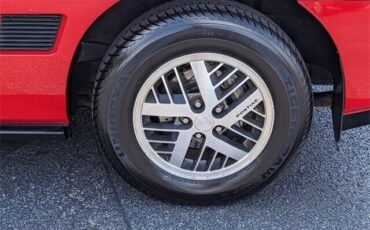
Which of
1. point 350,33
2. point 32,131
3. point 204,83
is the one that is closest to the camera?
point 350,33

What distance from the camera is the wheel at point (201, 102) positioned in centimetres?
240

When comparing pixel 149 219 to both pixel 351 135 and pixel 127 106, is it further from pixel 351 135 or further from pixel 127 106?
pixel 351 135

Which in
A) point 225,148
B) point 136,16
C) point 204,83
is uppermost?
point 136,16

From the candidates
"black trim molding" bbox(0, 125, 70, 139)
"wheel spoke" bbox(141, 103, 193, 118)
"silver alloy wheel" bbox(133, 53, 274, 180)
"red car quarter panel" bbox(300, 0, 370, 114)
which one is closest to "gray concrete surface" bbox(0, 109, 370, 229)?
"silver alloy wheel" bbox(133, 53, 274, 180)

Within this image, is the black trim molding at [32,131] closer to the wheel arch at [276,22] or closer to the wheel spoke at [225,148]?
the wheel arch at [276,22]

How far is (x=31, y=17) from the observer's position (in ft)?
7.77

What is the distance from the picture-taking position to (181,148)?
8.67 feet

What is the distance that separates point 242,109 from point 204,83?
21 cm

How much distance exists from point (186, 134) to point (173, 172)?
202 millimetres

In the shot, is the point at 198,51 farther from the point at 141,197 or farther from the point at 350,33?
the point at 141,197

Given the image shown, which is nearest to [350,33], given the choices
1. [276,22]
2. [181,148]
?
[276,22]

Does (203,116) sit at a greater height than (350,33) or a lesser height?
lesser

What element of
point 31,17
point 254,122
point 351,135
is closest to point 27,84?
point 31,17

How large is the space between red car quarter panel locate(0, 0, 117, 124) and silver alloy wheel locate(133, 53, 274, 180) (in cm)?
34
